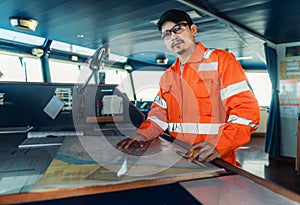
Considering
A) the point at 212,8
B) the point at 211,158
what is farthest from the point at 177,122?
the point at 212,8

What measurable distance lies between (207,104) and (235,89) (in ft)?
0.71

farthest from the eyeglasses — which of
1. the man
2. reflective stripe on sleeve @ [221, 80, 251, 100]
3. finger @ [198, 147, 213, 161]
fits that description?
finger @ [198, 147, 213, 161]

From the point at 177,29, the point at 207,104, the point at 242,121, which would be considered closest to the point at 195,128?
the point at 207,104

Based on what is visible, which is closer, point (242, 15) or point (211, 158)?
point (211, 158)

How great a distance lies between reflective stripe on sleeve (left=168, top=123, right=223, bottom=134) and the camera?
127cm

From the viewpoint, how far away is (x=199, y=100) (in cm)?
131

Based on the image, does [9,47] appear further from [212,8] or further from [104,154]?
[104,154]

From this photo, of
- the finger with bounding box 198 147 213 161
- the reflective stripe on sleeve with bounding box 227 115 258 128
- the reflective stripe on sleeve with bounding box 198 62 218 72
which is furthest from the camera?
the reflective stripe on sleeve with bounding box 198 62 218 72

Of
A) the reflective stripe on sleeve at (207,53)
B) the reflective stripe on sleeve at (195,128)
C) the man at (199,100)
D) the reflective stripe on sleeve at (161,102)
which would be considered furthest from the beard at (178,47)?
the reflective stripe on sleeve at (195,128)

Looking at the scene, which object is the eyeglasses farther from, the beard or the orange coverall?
the orange coverall

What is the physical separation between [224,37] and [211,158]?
4.25 m

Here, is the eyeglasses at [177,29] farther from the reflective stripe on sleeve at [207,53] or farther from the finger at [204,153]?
the finger at [204,153]

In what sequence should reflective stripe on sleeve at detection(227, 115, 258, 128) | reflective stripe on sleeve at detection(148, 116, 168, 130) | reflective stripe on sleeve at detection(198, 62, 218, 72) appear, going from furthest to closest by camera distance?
reflective stripe on sleeve at detection(148, 116, 168, 130) → reflective stripe on sleeve at detection(198, 62, 218, 72) → reflective stripe on sleeve at detection(227, 115, 258, 128)

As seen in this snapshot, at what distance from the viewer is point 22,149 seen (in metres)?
1.18
